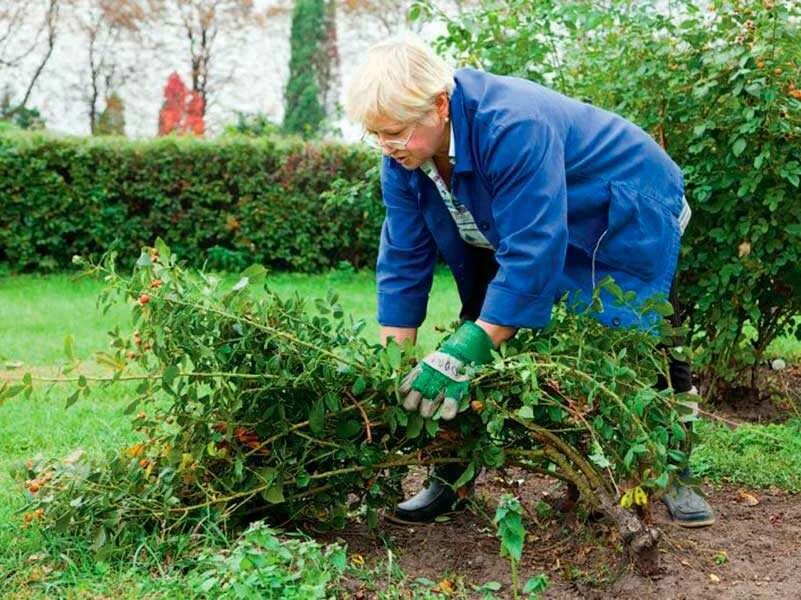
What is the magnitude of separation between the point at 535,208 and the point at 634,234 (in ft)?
1.40

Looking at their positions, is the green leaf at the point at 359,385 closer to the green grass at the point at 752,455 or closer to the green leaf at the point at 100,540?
the green leaf at the point at 100,540

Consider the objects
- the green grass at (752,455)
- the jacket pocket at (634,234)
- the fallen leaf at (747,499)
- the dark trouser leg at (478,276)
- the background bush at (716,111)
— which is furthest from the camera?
the background bush at (716,111)

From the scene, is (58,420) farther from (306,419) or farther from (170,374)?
(170,374)

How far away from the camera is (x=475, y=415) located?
2707 millimetres

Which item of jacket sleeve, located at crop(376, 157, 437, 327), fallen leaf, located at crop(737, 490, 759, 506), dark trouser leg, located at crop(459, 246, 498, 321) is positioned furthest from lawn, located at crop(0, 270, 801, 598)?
dark trouser leg, located at crop(459, 246, 498, 321)

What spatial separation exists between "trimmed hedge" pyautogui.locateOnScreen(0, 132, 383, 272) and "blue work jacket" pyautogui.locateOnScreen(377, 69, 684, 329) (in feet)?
23.9

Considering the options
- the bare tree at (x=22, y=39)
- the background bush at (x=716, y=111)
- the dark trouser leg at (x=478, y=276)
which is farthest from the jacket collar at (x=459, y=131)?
the bare tree at (x=22, y=39)

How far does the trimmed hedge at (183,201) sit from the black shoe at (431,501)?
7.18m

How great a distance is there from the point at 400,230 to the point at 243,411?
73 centimetres

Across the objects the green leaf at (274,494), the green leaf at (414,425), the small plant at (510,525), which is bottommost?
the green leaf at (274,494)

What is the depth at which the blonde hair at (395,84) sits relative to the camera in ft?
8.11

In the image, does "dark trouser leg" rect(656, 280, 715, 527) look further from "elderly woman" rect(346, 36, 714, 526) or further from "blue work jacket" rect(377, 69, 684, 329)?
"blue work jacket" rect(377, 69, 684, 329)

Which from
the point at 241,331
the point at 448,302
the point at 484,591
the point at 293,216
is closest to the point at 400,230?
the point at 241,331

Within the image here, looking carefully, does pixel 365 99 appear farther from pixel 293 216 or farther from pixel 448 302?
pixel 293 216
